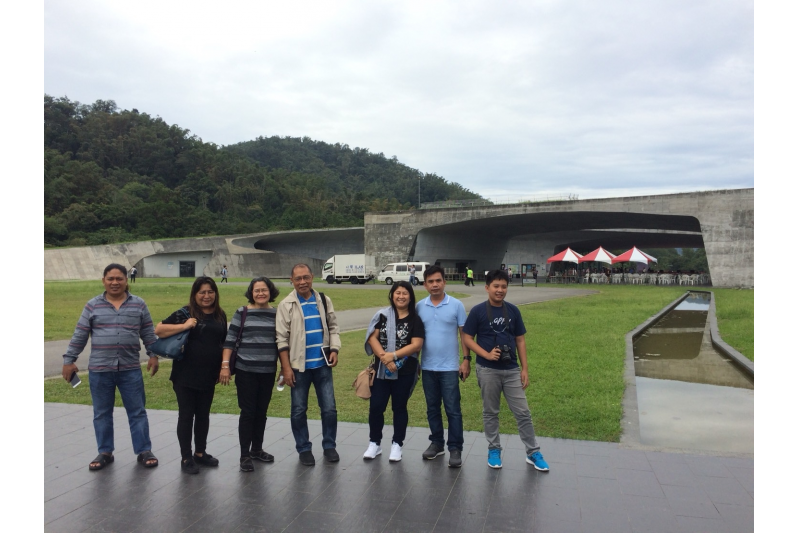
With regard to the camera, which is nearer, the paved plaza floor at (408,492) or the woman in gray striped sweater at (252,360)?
the paved plaza floor at (408,492)

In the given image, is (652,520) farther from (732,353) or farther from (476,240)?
(476,240)

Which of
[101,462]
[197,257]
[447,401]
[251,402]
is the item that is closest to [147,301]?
[101,462]

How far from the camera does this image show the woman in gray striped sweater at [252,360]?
14.1 ft

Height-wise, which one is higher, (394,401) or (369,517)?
(394,401)

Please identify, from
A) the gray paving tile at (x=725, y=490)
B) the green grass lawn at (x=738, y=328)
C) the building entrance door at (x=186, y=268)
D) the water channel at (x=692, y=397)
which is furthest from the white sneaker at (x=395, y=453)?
the building entrance door at (x=186, y=268)

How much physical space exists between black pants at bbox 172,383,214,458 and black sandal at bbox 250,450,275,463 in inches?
16.1

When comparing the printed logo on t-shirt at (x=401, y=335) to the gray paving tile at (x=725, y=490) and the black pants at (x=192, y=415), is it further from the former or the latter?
the gray paving tile at (x=725, y=490)

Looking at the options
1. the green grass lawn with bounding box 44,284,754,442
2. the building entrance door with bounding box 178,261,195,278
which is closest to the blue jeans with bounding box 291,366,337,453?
the green grass lawn with bounding box 44,284,754,442

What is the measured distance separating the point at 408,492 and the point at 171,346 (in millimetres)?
2182

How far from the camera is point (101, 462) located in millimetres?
4281

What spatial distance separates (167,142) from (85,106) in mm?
18790

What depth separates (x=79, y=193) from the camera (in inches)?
2408
